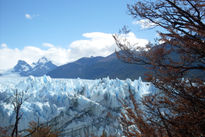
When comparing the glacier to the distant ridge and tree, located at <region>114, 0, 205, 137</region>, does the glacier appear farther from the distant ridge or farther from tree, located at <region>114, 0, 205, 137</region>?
the distant ridge

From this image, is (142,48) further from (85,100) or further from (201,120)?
(85,100)

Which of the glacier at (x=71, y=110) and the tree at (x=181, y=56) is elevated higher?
the tree at (x=181, y=56)

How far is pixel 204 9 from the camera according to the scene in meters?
3.60

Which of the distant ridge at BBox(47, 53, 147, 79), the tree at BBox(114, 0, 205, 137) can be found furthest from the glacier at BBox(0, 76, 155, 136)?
the distant ridge at BBox(47, 53, 147, 79)

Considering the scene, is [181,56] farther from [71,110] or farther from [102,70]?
[102,70]

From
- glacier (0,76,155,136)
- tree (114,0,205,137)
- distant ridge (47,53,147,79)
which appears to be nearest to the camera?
tree (114,0,205,137)

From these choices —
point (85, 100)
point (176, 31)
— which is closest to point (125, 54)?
point (176, 31)

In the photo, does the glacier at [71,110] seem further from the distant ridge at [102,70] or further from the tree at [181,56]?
the distant ridge at [102,70]

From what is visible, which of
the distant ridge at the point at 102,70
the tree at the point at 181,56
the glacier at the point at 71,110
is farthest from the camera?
the distant ridge at the point at 102,70

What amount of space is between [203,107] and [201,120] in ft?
0.87

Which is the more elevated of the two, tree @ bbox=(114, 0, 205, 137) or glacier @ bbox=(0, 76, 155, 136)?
tree @ bbox=(114, 0, 205, 137)

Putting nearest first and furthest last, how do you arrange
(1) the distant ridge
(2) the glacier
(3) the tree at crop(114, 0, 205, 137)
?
(3) the tree at crop(114, 0, 205, 137) → (2) the glacier → (1) the distant ridge

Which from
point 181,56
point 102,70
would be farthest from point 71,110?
point 102,70

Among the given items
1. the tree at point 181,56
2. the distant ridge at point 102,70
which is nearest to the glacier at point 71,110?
the tree at point 181,56
